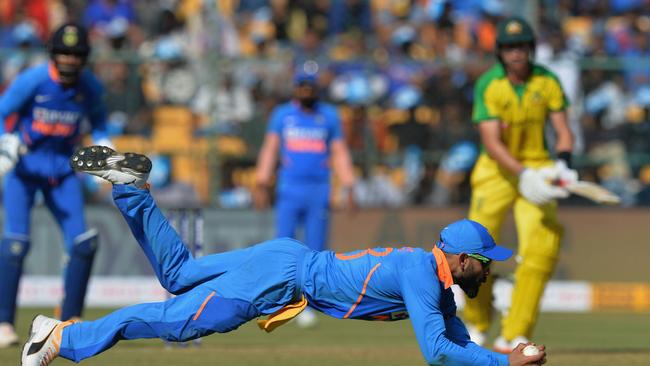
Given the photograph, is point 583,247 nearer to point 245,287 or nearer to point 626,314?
point 626,314

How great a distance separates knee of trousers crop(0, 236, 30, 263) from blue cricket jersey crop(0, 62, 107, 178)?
0.53 m

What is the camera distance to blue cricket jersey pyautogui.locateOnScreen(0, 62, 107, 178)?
10.3 meters

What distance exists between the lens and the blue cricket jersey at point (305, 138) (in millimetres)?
13477

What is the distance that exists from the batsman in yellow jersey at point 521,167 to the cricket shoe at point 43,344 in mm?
3994

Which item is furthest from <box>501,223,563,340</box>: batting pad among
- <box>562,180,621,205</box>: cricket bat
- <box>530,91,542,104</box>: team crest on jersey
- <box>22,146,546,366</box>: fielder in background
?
<box>22,146,546,366</box>: fielder in background

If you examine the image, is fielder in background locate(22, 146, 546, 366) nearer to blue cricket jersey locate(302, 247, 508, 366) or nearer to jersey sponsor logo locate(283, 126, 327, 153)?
blue cricket jersey locate(302, 247, 508, 366)

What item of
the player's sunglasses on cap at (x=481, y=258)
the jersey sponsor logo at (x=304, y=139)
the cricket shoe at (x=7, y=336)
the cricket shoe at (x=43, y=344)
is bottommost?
the cricket shoe at (x=7, y=336)

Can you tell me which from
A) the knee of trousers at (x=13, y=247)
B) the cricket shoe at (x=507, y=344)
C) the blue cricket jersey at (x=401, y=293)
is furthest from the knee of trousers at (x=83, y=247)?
the blue cricket jersey at (x=401, y=293)

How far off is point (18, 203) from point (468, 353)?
16.3 ft

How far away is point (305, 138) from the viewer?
1354cm

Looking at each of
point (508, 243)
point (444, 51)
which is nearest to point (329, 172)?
point (508, 243)

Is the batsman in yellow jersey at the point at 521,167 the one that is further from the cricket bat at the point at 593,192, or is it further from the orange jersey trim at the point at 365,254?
the orange jersey trim at the point at 365,254

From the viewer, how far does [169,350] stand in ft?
33.3

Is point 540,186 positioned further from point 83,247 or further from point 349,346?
point 83,247
